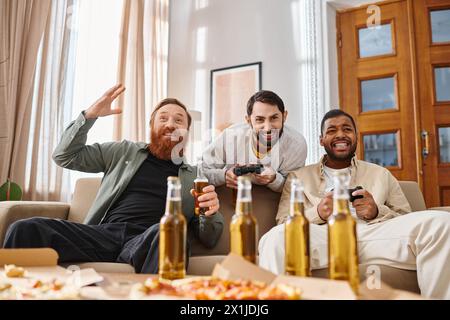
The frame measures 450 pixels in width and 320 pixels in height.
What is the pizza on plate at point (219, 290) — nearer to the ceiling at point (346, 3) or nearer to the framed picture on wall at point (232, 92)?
the framed picture on wall at point (232, 92)

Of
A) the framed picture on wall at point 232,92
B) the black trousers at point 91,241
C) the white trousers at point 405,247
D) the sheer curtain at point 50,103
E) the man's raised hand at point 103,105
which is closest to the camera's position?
the white trousers at point 405,247

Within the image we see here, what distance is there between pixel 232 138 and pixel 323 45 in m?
2.11

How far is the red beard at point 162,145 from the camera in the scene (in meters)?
1.99

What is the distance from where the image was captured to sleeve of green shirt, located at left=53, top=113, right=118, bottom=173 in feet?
6.17

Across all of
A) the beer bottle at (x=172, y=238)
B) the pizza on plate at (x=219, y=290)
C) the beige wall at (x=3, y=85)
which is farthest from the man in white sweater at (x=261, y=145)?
the beige wall at (x=3, y=85)

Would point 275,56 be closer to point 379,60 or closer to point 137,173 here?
point 379,60

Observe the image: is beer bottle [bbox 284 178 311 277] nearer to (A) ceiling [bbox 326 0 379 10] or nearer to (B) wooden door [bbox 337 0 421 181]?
(B) wooden door [bbox 337 0 421 181]

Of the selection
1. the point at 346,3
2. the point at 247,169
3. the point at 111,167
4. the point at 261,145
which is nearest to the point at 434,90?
the point at 346,3

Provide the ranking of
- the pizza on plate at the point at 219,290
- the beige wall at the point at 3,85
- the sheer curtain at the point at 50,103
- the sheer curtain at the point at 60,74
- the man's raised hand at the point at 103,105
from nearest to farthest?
the pizza on plate at the point at 219,290 → the man's raised hand at the point at 103,105 → the beige wall at the point at 3,85 → the sheer curtain at the point at 60,74 → the sheer curtain at the point at 50,103

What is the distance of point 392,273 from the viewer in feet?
4.80

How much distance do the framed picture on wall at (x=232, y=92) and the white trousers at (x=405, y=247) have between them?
260 cm

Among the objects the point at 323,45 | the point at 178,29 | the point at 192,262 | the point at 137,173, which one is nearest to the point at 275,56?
the point at 323,45

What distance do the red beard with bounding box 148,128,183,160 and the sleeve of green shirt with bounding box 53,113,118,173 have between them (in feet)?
0.64

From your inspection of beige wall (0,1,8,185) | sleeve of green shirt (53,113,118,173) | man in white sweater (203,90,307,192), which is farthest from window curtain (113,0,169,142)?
man in white sweater (203,90,307,192)
